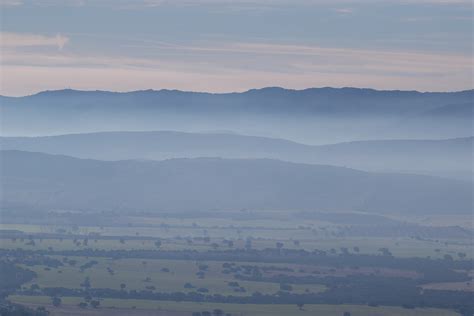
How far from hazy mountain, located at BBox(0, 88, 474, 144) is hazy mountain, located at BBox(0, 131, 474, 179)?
18079mm

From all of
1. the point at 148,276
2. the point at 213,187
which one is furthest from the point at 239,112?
the point at 148,276

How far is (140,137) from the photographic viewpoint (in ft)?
518

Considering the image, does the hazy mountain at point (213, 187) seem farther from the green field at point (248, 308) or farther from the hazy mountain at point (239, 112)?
the hazy mountain at point (239, 112)

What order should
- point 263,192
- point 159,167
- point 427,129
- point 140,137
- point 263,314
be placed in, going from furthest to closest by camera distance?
point 427,129 < point 140,137 < point 159,167 < point 263,192 < point 263,314

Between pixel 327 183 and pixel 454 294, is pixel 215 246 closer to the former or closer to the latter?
pixel 454 294

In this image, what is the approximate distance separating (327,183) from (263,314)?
65807 mm

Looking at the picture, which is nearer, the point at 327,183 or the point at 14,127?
the point at 327,183

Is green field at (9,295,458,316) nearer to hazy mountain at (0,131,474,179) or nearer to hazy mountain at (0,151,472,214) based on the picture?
hazy mountain at (0,151,472,214)

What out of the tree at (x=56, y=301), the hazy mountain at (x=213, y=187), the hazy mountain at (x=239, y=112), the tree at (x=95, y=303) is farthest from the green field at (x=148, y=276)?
the hazy mountain at (x=239, y=112)

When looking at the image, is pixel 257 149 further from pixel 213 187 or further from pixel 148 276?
pixel 148 276

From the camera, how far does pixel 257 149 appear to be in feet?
504

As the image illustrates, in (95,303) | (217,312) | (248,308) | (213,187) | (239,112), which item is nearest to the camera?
(217,312)

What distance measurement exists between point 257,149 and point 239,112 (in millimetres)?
28842

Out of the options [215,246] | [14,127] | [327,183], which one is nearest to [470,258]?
[215,246]
